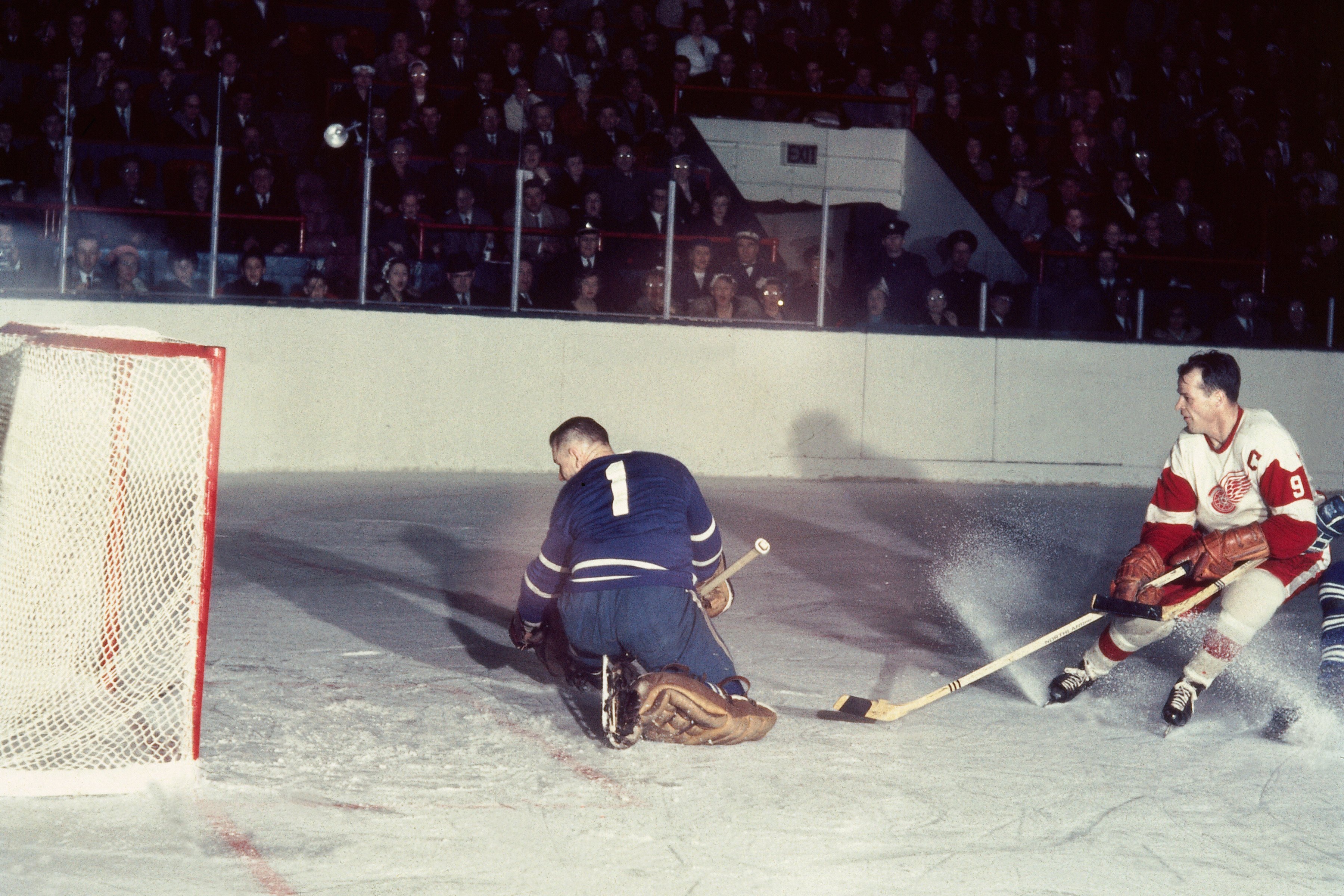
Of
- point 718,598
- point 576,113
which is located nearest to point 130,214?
point 576,113

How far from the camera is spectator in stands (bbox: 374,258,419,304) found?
10.8 meters

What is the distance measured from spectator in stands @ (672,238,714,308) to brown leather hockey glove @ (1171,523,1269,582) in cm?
639

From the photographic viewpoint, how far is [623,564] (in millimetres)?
4809

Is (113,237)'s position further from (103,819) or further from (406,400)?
(103,819)

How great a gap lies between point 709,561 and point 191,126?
8.22 metres

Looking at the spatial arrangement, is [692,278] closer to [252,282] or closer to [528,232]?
[528,232]

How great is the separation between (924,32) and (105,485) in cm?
1211

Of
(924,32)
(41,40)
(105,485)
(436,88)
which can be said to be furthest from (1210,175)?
(105,485)

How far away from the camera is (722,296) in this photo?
1130 centimetres

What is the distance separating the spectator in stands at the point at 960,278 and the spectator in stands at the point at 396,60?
4.75 metres

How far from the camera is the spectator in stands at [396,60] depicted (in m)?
12.9

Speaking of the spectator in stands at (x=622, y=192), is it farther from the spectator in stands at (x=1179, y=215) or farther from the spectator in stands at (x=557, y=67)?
the spectator in stands at (x=1179, y=215)

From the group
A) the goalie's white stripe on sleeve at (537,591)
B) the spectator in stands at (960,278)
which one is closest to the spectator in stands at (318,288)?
the spectator in stands at (960,278)

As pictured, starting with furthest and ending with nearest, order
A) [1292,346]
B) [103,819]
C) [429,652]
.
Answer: [1292,346]
[429,652]
[103,819]
